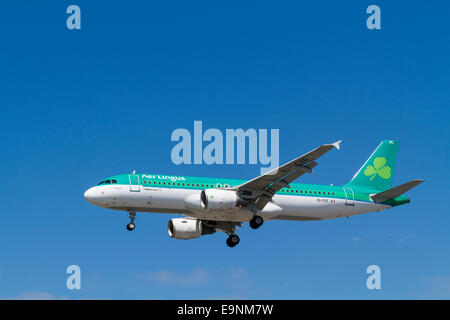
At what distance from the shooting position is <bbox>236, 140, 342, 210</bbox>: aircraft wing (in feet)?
139

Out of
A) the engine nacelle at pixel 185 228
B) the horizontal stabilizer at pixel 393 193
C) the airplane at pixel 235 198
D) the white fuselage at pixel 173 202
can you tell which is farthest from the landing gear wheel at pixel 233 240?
the horizontal stabilizer at pixel 393 193

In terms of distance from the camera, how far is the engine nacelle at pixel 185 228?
51125mm

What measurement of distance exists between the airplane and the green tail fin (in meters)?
1.03

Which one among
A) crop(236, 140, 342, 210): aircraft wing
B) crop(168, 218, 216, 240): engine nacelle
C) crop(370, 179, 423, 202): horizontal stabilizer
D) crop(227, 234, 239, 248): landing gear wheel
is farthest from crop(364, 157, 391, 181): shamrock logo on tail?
crop(168, 218, 216, 240): engine nacelle

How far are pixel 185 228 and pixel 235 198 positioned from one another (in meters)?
6.33

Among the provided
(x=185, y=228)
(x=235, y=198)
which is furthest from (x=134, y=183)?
(x=185, y=228)

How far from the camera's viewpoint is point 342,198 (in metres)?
50.8

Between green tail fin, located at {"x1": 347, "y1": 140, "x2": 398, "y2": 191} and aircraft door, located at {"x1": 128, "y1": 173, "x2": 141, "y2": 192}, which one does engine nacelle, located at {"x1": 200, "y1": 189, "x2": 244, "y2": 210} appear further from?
green tail fin, located at {"x1": 347, "y1": 140, "x2": 398, "y2": 191}

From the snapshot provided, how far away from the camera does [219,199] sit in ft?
150

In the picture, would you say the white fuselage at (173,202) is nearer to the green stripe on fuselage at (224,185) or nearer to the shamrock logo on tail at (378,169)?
the green stripe on fuselage at (224,185)
